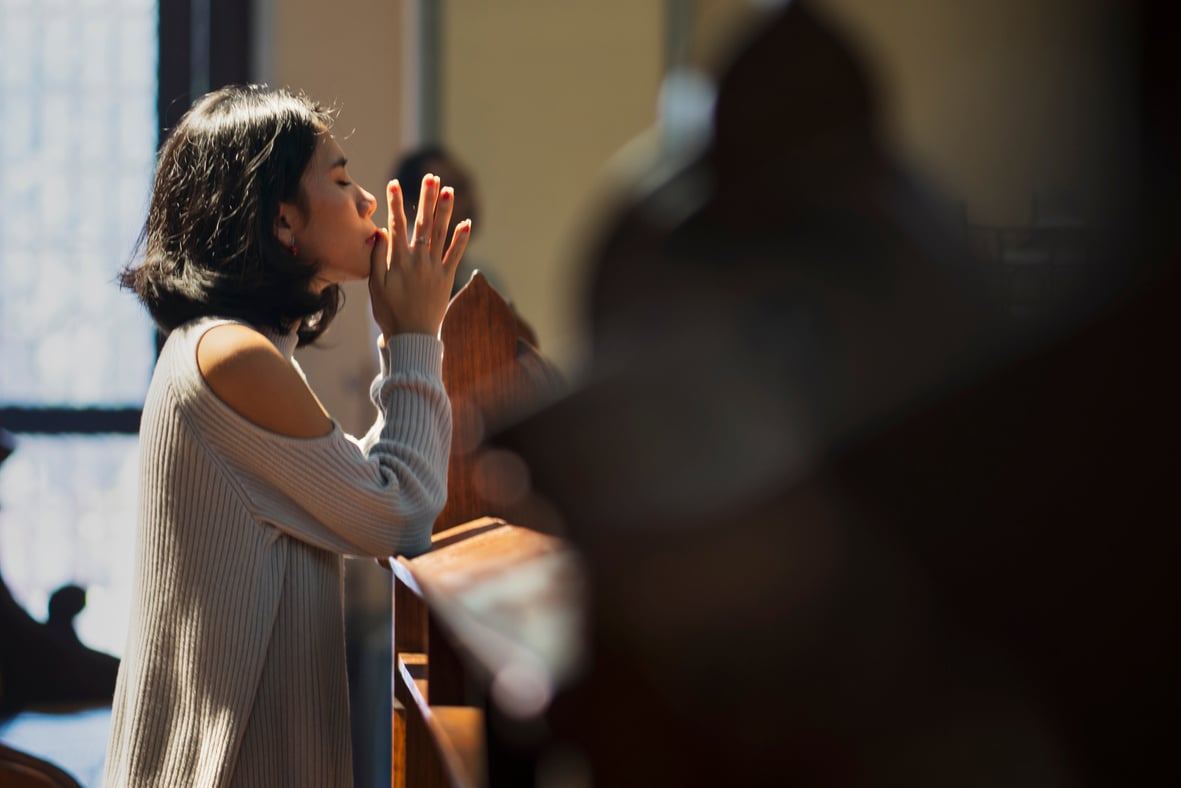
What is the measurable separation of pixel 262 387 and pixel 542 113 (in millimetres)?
3456

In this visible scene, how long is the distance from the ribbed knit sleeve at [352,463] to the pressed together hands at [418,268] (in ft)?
0.10

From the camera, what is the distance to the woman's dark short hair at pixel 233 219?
1.58 metres

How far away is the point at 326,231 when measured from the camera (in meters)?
1.63

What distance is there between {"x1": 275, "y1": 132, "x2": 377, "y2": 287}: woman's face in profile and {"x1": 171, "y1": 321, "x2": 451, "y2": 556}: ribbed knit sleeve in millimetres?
169

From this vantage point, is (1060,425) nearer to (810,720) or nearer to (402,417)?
(810,720)

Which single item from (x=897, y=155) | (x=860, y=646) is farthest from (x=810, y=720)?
(x=897, y=155)

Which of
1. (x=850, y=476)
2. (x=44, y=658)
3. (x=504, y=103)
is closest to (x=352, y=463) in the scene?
(x=850, y=476)

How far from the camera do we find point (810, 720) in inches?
13.3

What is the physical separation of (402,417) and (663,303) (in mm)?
1187

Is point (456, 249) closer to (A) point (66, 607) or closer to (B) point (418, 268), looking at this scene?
(B) point (418, 268)

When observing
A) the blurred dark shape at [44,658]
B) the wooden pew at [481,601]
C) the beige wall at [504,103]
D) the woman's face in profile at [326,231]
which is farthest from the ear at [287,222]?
the beige wall at [504,103]

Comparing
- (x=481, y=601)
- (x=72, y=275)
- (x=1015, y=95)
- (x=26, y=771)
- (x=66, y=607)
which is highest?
(x=1015, y=95)

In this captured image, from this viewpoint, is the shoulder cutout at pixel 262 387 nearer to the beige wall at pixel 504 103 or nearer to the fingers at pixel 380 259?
the fingers at pixel 380 259

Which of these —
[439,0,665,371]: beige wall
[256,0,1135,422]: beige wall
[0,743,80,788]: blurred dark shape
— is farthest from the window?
[0,743,80,788]: blurred dark shape
